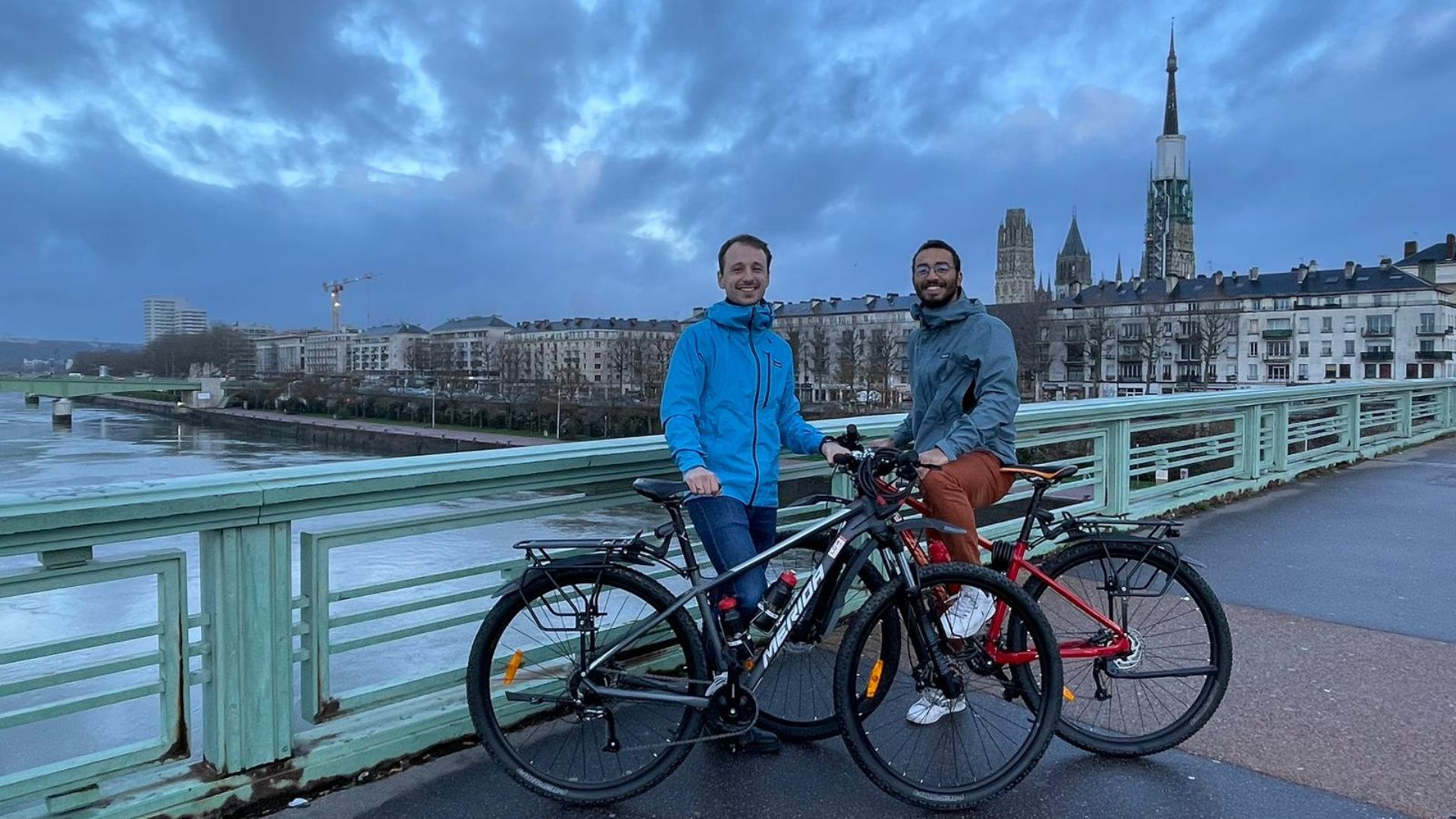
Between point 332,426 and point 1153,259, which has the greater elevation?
point 1153,259

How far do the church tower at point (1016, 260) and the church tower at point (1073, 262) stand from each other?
5.37 metres

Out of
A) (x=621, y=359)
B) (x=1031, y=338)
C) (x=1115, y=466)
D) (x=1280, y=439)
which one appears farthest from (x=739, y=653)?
(x=621, y=359)

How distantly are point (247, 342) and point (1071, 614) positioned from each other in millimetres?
205837

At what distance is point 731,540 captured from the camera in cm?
284

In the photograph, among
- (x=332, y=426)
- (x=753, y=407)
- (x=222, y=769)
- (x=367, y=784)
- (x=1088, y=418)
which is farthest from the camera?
(x=332, y=426)

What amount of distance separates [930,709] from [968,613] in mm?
402

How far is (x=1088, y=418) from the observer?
5996 mm

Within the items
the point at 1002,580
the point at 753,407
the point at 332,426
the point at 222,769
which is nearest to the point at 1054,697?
the point at 1002,580

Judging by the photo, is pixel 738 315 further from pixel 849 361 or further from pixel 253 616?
pixel 849 361

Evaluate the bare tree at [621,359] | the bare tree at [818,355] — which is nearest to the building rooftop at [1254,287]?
the bare tree at [818,355]

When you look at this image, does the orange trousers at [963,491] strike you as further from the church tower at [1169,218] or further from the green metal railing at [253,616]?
the church tower at [1169,218]

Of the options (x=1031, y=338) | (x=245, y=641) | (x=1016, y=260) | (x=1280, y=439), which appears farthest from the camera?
(x=1016, y=260)

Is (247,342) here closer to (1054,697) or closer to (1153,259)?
(1153,259)

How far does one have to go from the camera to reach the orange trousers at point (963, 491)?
307cm
